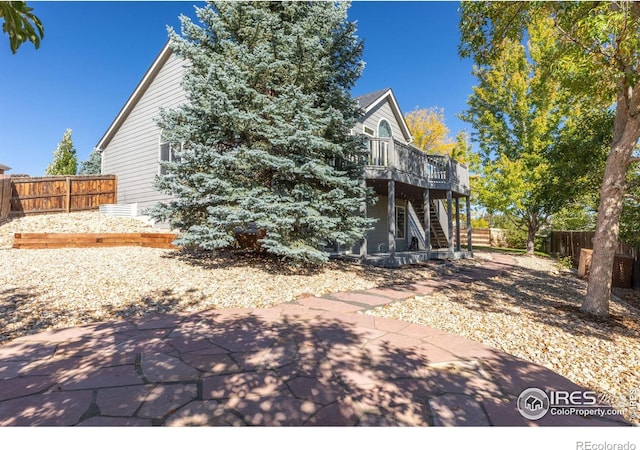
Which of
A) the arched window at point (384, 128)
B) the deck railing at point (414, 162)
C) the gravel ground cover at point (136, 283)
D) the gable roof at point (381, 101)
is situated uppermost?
the gable roof at point (381, 101)

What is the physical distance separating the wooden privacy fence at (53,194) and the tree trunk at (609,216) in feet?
52.6

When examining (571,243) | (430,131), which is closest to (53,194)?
(571,243)

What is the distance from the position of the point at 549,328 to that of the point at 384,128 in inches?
496

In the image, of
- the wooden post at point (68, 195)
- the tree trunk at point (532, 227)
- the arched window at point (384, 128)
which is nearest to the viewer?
the wooden post at point (68, 195)

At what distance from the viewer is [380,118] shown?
48.3 ft

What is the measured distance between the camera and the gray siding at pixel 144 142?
11.9m

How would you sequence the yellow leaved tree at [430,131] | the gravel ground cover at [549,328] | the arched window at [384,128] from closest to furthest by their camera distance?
the gravel ground cover at [549,328] → the arched window at [384,128] → the yellow leaved tree at [430,131]

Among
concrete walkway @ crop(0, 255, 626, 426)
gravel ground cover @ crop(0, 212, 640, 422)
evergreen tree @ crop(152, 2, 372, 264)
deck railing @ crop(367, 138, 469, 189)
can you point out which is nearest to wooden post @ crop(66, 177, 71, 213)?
gravel ground cover @ crop(0, 212, 640, 422)

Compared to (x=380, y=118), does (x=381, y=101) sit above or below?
above

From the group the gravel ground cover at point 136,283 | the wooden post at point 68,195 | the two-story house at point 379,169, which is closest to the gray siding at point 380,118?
the two-story house at point 379,169

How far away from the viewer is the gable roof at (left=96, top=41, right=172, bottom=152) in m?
12.1

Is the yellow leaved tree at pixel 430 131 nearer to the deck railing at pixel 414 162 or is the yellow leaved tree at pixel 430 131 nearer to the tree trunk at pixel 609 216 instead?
the deck railing at pixel 414 162

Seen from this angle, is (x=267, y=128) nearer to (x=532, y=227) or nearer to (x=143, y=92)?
(x=143, y=92)

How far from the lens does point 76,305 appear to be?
4488 millimetres
